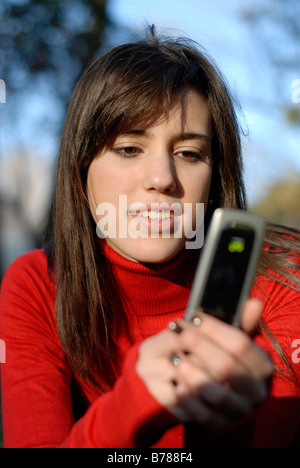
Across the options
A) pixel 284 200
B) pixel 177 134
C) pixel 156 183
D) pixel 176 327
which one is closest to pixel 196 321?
pixel 176 327

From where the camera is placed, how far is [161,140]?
129cm

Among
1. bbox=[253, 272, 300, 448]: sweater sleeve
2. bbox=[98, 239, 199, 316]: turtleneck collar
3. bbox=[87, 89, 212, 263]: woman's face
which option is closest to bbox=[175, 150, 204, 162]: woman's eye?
bbox=[87, 89, 212, 263]: woman's face

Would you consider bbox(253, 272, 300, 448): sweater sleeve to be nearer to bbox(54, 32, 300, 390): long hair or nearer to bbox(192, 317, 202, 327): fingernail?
bbox(54, 32, 300, 390): long hair

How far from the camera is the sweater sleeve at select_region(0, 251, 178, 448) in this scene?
0.81 metres

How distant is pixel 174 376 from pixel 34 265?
0.92 metres

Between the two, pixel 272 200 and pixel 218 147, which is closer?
pixel 218 147

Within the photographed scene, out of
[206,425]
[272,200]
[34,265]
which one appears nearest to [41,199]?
[34,265]

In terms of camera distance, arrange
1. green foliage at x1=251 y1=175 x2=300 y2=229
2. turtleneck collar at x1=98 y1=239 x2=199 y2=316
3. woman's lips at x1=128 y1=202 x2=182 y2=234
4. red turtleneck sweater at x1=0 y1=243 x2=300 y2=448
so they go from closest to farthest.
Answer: red turtleneck sweater at x1=0 y1=243 x2=300 y2=448 → woman's lips at x1=128 y1=202 x2=182 y2=234 → turtleneck collar at x1=98 y1=239 x2=199 y2=316 → green foliage at x1=251 y1=175 x2=300 y2=229

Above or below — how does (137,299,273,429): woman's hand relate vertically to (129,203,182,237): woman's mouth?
below

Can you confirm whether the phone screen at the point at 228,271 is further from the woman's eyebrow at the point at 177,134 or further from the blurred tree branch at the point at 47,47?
the blurred tree branch at the point at 47,47

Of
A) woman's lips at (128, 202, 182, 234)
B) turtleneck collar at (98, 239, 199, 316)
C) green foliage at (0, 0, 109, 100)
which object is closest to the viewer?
woman's lips at (128, 202, 182, 234)

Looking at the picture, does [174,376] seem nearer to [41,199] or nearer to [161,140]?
[161,140]

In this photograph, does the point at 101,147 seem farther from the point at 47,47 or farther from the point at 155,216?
the point at 47,47

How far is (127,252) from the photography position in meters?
1.35
